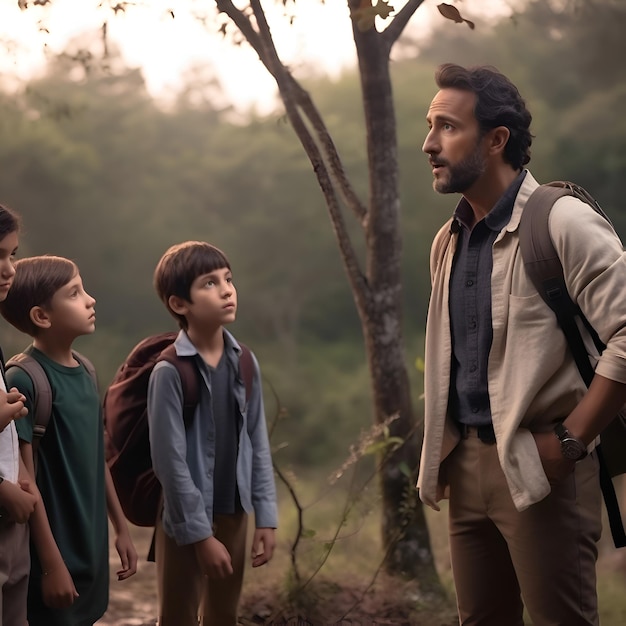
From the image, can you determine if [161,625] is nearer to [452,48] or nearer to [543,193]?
[543,193]

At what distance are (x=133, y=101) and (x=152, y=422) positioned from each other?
895 centimetres

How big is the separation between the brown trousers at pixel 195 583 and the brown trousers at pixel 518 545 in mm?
667

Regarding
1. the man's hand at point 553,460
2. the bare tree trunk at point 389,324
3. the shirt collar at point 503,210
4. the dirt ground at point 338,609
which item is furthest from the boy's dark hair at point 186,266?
the dirt ground at point 338,609

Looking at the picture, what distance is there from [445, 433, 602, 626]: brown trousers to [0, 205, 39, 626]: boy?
1.11m

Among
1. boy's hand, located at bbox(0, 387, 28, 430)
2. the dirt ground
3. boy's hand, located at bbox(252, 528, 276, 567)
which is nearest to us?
boy's hand, located at bbox(0, 387, 28, 430)

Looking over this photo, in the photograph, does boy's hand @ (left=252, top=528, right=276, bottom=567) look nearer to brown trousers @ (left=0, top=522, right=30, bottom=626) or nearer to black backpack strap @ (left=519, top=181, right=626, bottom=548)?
brown trousers @ (left=0, top=522, right=30, bottom=626)

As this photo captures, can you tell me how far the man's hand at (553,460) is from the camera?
7.03 ft

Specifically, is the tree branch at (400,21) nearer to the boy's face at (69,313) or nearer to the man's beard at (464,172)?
the man's beard at (464,172)

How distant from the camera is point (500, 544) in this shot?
239 centimetres

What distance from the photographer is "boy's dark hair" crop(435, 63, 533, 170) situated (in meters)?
2.35

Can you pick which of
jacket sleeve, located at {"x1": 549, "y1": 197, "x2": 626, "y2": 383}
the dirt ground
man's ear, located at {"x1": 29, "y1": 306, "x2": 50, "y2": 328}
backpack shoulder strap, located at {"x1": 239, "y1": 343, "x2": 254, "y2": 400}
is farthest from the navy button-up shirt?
the dirt ground

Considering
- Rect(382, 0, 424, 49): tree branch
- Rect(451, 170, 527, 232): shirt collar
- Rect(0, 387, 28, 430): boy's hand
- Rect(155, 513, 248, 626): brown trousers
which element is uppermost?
Rect(382, 0, 424, 49): tree branch

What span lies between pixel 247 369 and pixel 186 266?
36cm

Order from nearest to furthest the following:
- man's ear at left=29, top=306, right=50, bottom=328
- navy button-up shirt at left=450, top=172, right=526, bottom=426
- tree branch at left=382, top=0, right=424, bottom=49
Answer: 1. navy button-up shirt at left=450, top=172, right=526, bottom=426
2. man's ear at left=29, top=306, right=50, bottom=328
3. tree branch at left=382, top=0, right=424, bottom=49
